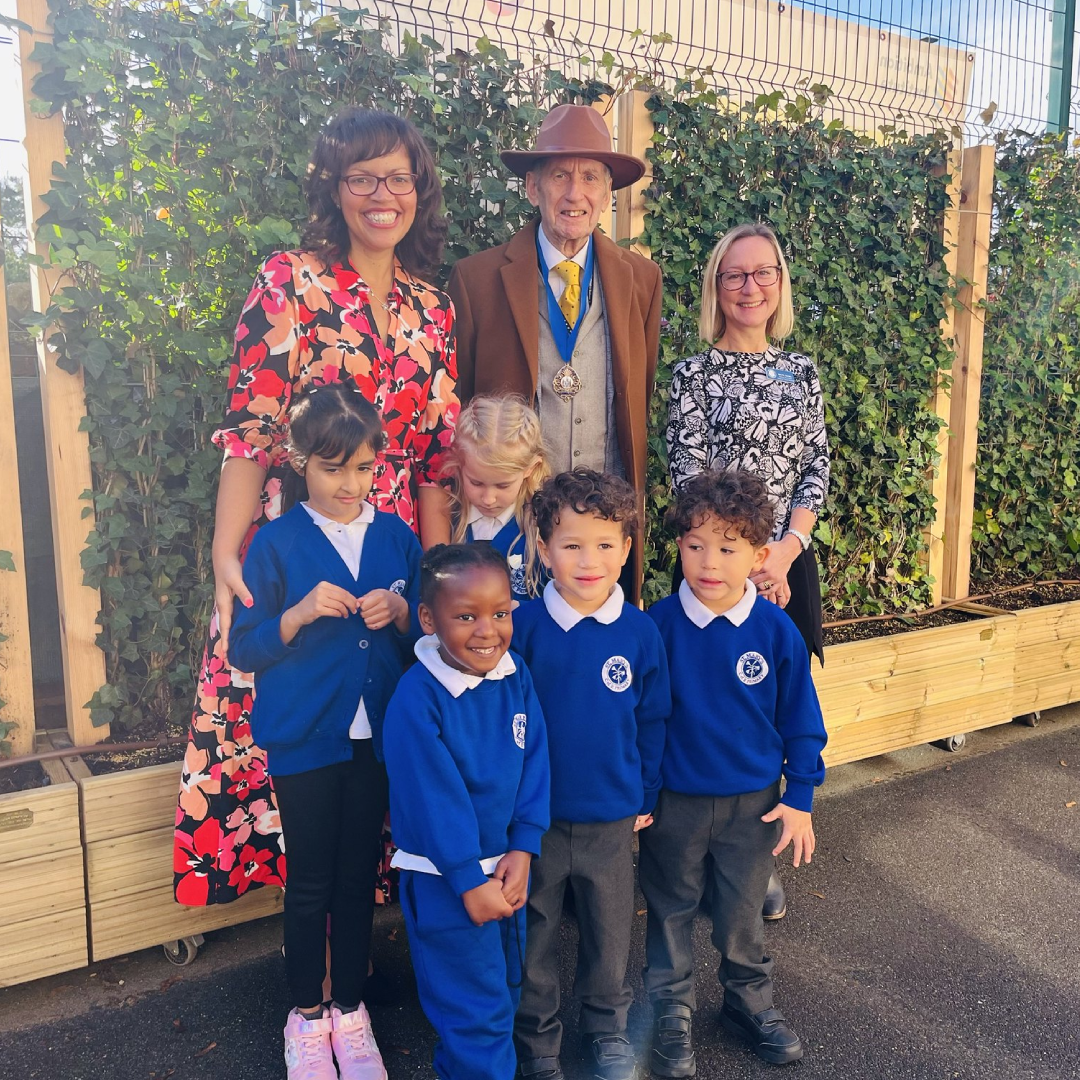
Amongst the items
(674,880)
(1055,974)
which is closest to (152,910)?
(674,880)

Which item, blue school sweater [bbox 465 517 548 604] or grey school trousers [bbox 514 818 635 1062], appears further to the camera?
blue school sweater [bbox 465 517 548 604]

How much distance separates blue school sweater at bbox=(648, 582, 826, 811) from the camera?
2.22m

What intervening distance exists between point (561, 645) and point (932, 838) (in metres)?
2.09

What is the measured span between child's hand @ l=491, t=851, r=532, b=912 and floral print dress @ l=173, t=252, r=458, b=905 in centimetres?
76

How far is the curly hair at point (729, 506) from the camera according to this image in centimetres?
218

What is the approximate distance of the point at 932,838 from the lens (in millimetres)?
3459

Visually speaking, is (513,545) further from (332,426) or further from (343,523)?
(332,426)

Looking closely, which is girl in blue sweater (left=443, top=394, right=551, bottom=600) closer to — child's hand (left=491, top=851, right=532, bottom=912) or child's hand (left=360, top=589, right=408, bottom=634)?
child's hand (left=360, top=589, right=408, bottom=634)

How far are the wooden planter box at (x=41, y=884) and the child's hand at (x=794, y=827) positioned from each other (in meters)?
1.76

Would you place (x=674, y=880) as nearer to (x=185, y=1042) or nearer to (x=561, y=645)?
(x=561, y=645)

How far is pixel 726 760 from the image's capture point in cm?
221

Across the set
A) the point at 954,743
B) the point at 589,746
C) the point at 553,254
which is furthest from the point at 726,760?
the point at 954,743

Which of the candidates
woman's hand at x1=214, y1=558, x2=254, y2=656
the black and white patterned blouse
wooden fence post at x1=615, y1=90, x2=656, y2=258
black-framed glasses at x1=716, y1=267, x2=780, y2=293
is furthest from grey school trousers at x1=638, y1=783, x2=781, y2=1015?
wooden fence post at x1=615, y1=90, x2=656, y2=258

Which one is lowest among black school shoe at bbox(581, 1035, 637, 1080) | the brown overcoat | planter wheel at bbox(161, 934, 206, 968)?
planter wheel at bbox(161, 934, 206, 968)
